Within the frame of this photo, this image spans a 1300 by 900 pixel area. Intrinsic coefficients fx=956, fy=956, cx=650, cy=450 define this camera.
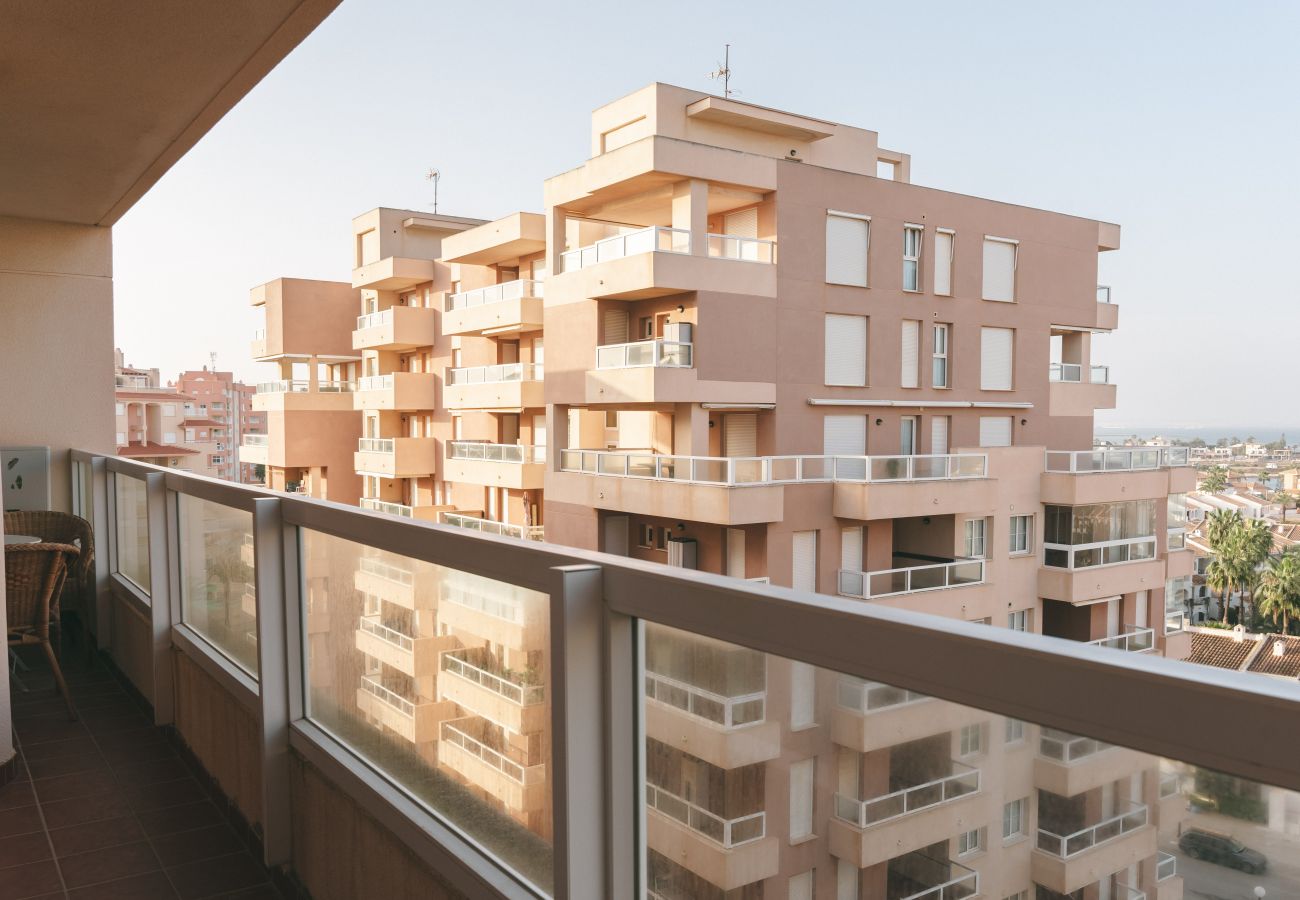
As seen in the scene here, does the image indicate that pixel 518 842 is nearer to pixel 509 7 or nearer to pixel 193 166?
pixel 193 166

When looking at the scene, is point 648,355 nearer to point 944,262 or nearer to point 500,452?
point 500,452

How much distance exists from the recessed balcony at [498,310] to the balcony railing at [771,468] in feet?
15.8

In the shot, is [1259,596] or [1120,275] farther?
[1120,275]

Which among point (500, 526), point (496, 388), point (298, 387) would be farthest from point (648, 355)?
point (298, 387)

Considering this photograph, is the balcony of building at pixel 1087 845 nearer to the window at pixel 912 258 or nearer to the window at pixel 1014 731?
the window at pixel 1014 731

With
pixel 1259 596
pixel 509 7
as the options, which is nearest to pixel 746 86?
pixel 1259 596

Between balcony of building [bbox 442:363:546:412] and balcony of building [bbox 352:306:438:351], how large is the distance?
3.12 metres

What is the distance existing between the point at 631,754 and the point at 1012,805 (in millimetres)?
696

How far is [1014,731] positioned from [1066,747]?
2.2 inches

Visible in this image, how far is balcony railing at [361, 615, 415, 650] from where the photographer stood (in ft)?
7.59

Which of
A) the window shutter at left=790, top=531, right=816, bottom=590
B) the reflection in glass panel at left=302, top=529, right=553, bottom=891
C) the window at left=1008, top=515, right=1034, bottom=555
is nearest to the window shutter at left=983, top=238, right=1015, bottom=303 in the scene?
the window at left=1008, top=515, right=1034, bottom=555

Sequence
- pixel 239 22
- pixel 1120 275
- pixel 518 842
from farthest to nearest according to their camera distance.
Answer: pixel 1120 275 → pixel 239 22 → pixel 518 842

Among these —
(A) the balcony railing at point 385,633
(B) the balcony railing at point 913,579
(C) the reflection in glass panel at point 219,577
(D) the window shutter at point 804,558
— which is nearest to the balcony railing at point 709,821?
(A) the balcony railing at point 385,633

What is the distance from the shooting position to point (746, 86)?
29875 mm
